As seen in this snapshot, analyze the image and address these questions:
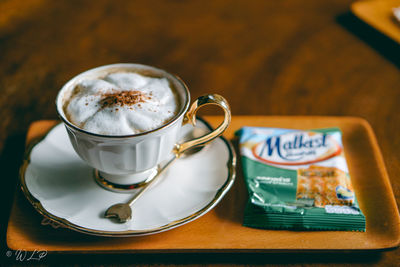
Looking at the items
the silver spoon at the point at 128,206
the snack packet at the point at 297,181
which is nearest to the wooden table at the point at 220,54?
the snack packet at the point at 297,181

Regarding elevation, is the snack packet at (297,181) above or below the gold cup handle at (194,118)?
below

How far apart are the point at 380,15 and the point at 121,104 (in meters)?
1.04

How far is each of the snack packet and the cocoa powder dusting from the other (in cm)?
28

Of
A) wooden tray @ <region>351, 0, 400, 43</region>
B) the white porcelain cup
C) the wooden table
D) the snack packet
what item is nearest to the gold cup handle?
the white porcelain cup

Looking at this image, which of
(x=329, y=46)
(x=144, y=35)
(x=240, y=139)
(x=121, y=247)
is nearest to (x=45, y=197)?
(x=121, y=247)

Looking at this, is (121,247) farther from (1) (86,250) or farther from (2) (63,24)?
(2) (63,24)

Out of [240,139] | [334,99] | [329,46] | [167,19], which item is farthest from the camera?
[167,19]

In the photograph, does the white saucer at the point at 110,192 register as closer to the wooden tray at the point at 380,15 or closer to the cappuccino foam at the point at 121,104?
the cappuccino foam at the point at 121,104

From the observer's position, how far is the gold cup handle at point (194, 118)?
72 cm

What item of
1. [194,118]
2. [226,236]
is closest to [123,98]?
[194,118]

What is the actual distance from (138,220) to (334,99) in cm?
70

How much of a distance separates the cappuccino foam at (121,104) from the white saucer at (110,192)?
0.51 ft

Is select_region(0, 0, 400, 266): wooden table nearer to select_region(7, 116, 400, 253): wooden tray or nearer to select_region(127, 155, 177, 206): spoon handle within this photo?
select_region(7, 116, 400, 253): wooden tray

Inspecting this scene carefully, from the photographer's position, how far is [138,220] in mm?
693
